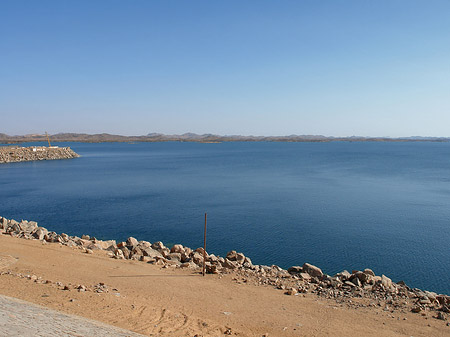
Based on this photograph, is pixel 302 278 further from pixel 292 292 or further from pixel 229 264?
pixel 229 264

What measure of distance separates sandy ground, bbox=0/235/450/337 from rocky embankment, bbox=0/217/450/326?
0.56 meters

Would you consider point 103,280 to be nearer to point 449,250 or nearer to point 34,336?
point 34,336

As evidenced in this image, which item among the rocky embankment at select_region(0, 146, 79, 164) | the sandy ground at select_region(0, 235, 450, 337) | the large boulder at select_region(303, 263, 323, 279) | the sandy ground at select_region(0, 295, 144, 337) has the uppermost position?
the rocky embankment at select_region(0, 146, 79, 164)

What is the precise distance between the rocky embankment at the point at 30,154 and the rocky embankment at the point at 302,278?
265 feet

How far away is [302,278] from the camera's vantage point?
15.3 meters

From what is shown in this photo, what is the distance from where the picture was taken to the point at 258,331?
33.7 ft

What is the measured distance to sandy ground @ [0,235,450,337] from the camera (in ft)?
33.9

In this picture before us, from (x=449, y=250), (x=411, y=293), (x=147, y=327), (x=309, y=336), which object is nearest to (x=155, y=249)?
(x=147, y=327)

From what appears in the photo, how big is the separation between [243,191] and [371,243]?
21.5 meters

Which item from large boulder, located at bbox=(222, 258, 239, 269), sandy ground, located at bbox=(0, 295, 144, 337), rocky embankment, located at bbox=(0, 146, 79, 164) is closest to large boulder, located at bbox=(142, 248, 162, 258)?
large boulder, located at bbox=(222, 258, 239, 269)

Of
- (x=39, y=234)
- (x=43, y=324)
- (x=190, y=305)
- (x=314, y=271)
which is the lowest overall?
(x=314, y=271)

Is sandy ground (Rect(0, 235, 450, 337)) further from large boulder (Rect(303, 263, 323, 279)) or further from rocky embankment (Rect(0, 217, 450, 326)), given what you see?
large boulder (Rect(303, 263, 323, 279))

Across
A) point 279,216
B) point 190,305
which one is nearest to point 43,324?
point 190,305

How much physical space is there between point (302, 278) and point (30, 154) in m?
98.7
